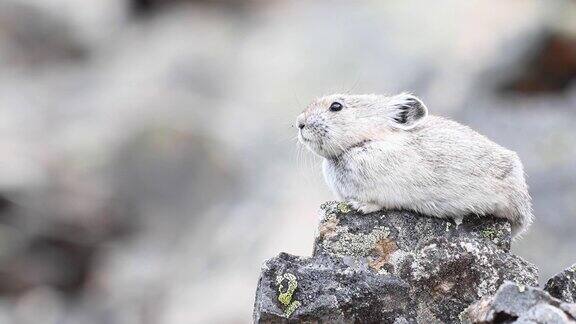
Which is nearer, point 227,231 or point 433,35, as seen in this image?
point 227,231

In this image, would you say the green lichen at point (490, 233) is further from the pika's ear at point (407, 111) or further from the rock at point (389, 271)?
the pika's ear at point (407, 111)

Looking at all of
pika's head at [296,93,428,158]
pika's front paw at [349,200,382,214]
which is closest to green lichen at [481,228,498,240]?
pika's front paw at [349,200,382,214]

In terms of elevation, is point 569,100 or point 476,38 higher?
point 476,38

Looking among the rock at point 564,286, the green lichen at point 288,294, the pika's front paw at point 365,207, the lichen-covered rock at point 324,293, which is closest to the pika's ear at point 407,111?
the pika's front paw at point 365,207

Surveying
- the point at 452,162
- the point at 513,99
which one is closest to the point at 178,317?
the point at 513,99

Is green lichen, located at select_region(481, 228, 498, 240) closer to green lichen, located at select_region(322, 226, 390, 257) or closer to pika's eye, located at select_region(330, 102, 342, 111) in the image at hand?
green lichen, located at select_region(322, 226, 390, 257)

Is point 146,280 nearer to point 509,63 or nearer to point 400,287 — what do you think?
point 509,63
